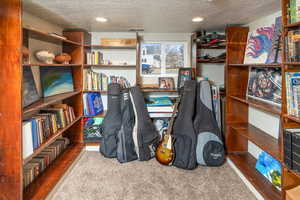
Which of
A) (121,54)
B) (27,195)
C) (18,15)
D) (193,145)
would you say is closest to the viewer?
(18,15)

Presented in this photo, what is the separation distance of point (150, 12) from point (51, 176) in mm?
2147

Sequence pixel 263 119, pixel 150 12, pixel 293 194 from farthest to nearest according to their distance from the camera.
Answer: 1. pixel 263 119
2. pixel 150 12
3. pixel 293 194

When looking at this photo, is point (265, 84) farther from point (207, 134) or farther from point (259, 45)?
→ point (207, 134)

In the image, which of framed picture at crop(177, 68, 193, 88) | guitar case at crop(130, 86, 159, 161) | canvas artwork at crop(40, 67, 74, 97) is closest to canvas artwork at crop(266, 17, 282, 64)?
framed picture at crop(177, 68, 193, 88)

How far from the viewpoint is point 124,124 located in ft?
9.04

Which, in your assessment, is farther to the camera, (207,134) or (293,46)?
(207,134)

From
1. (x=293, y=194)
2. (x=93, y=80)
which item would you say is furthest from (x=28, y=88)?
(x=293, y=194)

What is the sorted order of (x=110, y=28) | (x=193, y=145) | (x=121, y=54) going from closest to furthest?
(x=193, y=145) → (x=110, y=28) → (x=121, y=54)

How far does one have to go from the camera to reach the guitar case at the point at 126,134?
2.70 m

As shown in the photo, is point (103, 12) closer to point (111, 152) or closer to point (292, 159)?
point (111, 152)

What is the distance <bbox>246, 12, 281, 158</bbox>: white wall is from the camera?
2.22 meters

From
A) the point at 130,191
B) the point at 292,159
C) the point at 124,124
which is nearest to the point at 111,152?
the point at 124,124

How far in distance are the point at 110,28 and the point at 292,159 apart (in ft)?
9.04

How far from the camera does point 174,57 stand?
3340 millimetres
